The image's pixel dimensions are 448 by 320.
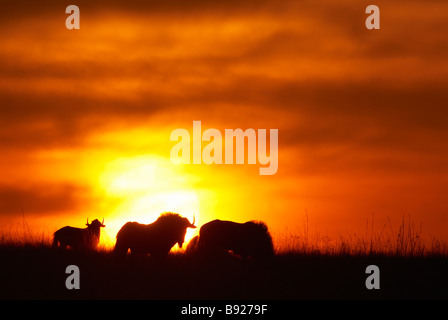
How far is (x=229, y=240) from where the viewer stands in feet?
70.6

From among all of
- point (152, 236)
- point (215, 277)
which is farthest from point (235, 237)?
point (215, 277)

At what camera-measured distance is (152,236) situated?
21047mm

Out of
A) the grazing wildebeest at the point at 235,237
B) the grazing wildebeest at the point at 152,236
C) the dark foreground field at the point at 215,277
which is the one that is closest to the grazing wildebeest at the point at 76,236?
the grazing wildebeest at the point at 152,236

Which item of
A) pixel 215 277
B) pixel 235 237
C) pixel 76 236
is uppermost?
pixel 235 237

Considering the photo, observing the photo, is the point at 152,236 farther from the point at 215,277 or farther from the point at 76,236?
the point at 76,236

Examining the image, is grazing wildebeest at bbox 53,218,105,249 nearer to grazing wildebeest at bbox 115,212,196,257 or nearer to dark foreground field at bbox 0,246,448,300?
grazing wildebeest at bbox 115,212,196,257

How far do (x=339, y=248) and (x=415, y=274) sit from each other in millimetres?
2518

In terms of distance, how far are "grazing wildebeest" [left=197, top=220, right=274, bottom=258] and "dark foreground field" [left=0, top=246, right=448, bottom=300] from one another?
132cm

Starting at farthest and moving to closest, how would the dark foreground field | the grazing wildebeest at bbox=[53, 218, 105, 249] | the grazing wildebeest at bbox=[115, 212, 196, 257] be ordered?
the grazing wildebeest at bbox=[53, 218, 105, 249]
the grazing wildebeest at bbox=[115, 212, 196, 257]
the dark foreground field

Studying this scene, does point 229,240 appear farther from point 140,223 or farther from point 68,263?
point 68,263

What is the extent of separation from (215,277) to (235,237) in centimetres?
400

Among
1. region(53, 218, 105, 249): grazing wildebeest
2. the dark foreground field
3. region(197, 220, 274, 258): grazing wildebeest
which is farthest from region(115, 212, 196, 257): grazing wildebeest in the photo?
region(53, 218, 105, 249): grazing wildebeest

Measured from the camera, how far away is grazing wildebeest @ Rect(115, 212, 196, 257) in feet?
68.4
